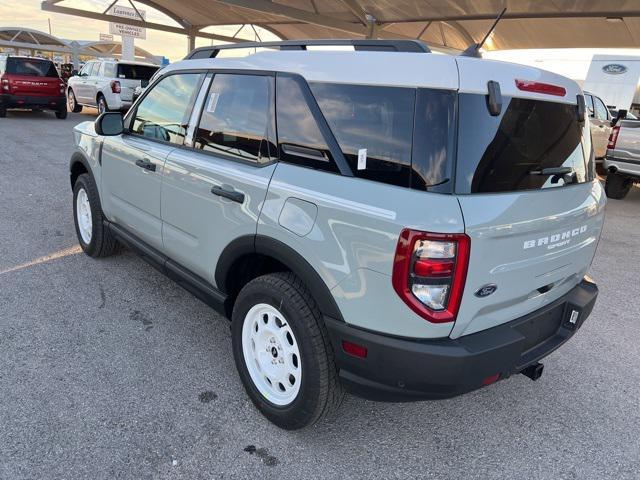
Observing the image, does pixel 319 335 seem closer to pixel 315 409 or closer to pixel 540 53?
pixel 315 409

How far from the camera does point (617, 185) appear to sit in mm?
9766

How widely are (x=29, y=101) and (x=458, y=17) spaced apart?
14.7 metres

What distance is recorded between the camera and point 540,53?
22.8m

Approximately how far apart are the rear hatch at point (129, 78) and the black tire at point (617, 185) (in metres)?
13.4

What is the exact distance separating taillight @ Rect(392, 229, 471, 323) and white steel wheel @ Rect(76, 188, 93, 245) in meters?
3.53

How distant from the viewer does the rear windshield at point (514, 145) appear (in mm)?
2002


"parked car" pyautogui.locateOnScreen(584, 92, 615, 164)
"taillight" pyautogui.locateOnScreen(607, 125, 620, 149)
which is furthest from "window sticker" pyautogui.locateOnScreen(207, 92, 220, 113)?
"parked car" pyautogui.locateOnScreen(584, 92, 615, 164)

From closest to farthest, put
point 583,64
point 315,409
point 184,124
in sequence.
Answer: point 315,409, point 184,124, point 583,64

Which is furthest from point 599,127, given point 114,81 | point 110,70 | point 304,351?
point 110,70

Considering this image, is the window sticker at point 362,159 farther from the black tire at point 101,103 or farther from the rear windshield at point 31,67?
the black tire at point 101,103

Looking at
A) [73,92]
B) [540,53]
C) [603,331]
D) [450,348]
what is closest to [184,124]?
[450,348]

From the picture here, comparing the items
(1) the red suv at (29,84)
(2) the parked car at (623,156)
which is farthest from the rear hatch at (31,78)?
(2) the parked car at (623,156)

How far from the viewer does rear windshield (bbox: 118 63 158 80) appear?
1599 cm

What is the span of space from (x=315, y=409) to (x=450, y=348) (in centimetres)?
76
